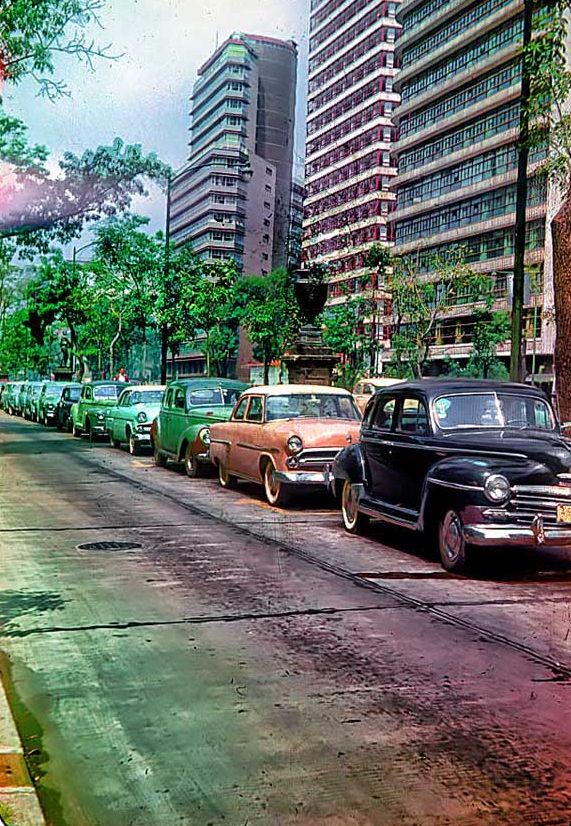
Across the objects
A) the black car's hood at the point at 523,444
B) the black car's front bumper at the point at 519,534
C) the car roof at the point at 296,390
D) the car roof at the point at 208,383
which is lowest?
the black car's front bumper at the point at 519,534

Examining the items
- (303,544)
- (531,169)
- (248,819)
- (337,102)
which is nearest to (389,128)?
(337,102)

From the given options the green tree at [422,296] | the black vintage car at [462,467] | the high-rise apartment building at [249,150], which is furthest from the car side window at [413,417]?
the high-rise apartment building at [249,150]

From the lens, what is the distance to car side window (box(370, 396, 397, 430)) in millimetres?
11445

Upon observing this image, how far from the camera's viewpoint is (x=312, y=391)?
50.9 feet

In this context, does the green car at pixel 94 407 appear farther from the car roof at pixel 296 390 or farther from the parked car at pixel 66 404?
the car roof at pixel 296 390

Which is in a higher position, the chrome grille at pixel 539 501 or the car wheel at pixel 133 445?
the chrome grille at pixel 539 501

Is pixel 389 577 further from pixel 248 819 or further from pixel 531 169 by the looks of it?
pixel 531 169

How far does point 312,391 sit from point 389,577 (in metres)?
6.46

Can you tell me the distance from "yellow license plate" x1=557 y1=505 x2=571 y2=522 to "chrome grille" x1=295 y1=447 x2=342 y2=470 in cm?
512

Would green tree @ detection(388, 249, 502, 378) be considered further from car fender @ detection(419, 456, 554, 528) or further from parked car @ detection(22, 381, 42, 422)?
car fender @ detection(419, 456, 554, 528)

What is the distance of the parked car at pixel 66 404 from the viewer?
36.7 metres

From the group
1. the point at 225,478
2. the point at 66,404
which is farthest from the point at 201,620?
the point at 66,404

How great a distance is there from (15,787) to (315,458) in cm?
1002

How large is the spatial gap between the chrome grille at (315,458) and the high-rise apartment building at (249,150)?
93.9m
